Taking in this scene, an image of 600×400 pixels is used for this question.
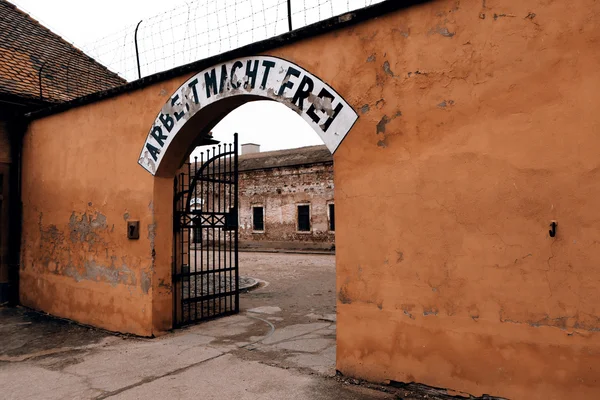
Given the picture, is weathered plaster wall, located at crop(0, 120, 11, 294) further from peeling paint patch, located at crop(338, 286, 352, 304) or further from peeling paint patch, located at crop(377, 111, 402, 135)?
peeling paint patch, located at crop(377, 111, 402, 135)

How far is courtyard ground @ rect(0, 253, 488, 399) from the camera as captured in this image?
4.12 meters

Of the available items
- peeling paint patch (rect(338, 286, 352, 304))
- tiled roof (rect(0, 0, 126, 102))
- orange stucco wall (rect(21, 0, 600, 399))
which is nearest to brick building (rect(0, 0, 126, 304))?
tiled roof (rect(0, 0, 126, 102))

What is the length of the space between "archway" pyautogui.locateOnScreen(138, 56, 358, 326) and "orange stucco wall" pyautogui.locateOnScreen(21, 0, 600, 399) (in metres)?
0.19

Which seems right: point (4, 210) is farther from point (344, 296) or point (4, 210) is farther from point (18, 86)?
point (344, 296)

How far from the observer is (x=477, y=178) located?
365 cm

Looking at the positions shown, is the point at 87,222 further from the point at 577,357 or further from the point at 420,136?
the point at 577,357

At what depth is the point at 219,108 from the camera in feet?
18.7

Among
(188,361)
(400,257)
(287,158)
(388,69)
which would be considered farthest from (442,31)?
(287,158)

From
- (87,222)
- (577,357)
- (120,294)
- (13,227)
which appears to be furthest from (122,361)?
(13,227)

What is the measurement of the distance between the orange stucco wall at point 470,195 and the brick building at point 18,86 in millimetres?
6875

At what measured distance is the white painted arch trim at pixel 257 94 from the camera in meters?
4.49

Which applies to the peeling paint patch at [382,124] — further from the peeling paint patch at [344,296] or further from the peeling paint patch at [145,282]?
the peeling paint patch at [145,282]

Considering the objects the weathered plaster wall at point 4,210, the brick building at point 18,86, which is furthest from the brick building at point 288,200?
the weathered plaster wall at point 4,210

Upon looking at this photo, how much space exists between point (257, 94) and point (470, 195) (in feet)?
9.04
